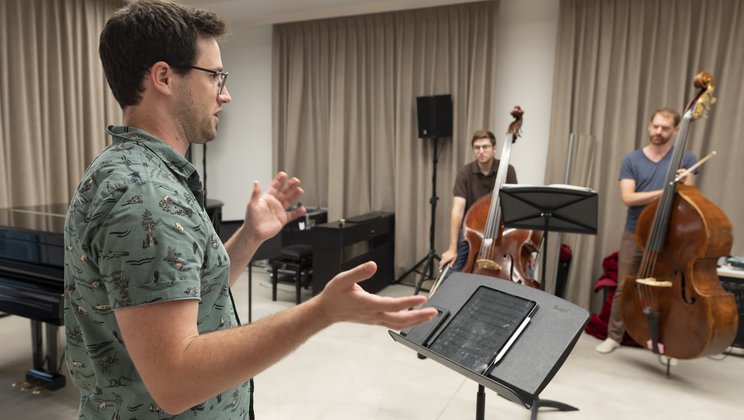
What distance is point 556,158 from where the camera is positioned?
13.9 ft

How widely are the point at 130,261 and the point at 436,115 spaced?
4.11 meters

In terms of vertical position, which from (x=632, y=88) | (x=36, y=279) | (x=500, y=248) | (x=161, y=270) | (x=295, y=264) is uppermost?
(x=632, y=88)

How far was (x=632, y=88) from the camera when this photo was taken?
12.9 ft

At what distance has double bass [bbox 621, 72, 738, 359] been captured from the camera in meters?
2.51

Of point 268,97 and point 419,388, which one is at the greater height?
point 268,97

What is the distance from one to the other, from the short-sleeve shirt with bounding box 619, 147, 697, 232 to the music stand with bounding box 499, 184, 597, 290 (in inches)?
43.7

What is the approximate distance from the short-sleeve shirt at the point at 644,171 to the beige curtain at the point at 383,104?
57.7 inches

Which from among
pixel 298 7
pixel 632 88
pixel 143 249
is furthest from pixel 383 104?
pixel 143 249

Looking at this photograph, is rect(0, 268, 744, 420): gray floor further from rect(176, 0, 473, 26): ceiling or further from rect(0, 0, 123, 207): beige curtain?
rect(176, 0, 473, 26): ceiling

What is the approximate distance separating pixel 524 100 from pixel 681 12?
1.33 metres

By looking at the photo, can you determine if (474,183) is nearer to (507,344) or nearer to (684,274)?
(684,274)

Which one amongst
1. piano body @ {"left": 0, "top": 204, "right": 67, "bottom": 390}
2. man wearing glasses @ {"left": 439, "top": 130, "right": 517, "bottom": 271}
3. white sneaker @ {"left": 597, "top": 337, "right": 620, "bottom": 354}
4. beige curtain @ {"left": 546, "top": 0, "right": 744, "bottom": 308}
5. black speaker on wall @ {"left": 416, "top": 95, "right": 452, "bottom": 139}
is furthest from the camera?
black speaker on wall @ {"left": 416, "top": 95, "right": 452, "bottom": 139}

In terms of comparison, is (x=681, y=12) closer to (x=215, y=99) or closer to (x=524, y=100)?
(x=524, y=100)

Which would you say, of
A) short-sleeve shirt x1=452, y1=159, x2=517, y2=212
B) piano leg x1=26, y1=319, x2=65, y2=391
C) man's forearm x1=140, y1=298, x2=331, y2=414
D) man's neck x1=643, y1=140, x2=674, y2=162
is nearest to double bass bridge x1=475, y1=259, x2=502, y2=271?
short-sleeve shirt x1=452, y1=159, x2=517, y2=212
